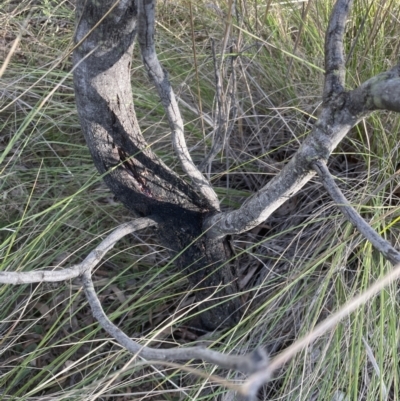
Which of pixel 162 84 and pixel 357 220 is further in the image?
pixel 162 84

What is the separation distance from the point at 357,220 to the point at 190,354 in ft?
1.14

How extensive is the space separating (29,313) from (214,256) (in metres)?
0.62

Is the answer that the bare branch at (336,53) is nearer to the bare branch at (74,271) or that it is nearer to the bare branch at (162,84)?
the bare branch at (162,84)

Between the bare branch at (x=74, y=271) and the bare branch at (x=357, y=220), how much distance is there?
1.23 ft

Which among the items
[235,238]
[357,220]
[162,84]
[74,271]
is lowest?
[235,238]

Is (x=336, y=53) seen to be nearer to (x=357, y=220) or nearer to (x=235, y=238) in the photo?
(x=357, y=220)

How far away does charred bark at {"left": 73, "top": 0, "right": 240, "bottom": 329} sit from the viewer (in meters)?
0.90

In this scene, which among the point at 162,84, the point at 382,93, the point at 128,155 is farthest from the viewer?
the point at 128,155

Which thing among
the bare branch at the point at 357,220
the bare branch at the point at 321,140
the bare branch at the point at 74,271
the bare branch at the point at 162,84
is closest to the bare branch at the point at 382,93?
the bare branch at the point at 321,140

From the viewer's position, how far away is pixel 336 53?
787 mm

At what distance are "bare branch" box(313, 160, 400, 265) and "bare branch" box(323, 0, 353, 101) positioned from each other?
4.4 inches

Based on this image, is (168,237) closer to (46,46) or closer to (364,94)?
(364,94)

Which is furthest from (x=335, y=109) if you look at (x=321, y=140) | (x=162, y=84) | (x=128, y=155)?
(x=128, y=155)

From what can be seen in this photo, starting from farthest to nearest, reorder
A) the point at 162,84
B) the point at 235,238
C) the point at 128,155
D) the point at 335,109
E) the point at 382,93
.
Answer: the point at 235,238, the point at 128,155, the point at 162,84, the point at 335,109, the point at 382,93
